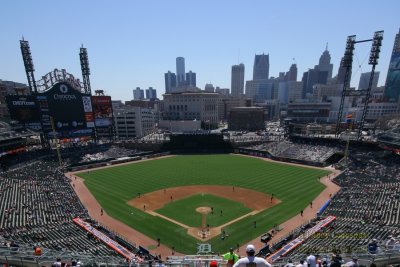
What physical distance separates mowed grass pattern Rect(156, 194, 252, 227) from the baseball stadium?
0.17 metres

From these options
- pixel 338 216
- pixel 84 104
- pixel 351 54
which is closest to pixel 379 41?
pixel 351 54

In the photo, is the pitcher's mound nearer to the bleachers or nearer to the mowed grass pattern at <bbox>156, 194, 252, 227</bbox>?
the mowed grass pattern at <bbox>156, 194, 252, 227</bbox>

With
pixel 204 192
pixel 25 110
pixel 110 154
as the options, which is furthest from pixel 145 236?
pixel 25 110

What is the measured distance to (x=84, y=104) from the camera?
69.9m

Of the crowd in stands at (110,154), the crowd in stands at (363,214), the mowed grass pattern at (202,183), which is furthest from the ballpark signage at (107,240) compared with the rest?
the crowd in stands at (110,154)

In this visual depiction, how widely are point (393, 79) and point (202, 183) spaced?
370ft

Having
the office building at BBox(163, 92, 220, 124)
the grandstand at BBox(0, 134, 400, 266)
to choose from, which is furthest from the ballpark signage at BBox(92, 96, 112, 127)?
the office building at BBox(163, 92, 220, 124)

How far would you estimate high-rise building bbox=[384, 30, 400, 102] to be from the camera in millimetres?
106537

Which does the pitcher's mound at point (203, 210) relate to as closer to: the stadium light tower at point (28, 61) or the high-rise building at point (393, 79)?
the stadium light tower at point (28, 61)

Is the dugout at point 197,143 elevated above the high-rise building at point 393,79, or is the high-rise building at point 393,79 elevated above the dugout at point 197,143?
the high-rise building at point 393,79

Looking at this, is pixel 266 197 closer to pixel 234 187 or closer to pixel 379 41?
pixel 234 187

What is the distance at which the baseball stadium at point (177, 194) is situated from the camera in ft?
84.3

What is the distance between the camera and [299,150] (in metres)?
72.8

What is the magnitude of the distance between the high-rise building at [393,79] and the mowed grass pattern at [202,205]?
Result: 111508 mm
